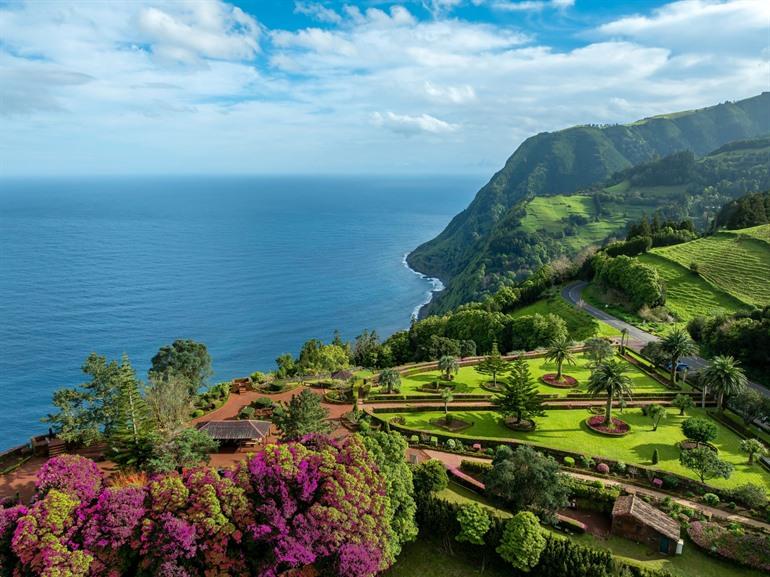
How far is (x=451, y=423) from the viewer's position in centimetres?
4875

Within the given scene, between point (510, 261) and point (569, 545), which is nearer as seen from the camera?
point (569, 545)

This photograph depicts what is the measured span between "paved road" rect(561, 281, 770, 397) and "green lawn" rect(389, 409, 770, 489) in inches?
665

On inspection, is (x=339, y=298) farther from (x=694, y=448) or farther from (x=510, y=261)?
(x=694, y=448)

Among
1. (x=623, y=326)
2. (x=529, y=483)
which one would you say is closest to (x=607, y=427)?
(x=529, y=483)

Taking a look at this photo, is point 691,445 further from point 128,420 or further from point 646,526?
point 128,420

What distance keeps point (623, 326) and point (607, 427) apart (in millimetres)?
40731

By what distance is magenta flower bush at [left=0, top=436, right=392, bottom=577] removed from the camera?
27812mm

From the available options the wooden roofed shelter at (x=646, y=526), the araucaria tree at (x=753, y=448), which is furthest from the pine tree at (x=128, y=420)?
the araucaria tree at (x=753, y=448)

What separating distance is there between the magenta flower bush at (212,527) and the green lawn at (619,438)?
1964cm

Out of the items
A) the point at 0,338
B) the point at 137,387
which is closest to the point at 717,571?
the point at 137,387

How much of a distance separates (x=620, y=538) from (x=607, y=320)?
2270 inches

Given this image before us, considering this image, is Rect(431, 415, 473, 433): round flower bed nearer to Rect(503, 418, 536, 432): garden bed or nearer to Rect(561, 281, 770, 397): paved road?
Rect(503, 418, 536, 432): garden bed

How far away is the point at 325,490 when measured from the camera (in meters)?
29.6

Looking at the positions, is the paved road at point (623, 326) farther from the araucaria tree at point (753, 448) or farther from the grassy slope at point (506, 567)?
the grassy slope at point (506, 567)
